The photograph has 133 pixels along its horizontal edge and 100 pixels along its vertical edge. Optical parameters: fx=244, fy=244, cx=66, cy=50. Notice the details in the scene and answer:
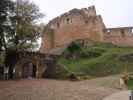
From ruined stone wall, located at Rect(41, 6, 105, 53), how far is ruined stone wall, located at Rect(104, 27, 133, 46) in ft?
6.64

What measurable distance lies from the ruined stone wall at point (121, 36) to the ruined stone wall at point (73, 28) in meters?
2.03

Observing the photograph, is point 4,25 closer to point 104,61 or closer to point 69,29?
point 104,61

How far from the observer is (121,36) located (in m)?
49.4

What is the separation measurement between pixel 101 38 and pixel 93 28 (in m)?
2.64

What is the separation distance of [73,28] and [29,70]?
19006 millimetres

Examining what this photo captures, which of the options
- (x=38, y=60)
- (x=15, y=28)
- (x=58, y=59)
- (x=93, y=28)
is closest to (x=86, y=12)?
(x=93, y=28)

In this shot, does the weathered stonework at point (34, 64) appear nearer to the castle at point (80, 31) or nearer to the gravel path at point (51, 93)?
the castle at point (80, 31)

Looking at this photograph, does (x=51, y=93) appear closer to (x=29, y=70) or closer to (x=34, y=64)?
(x=34, y=64)

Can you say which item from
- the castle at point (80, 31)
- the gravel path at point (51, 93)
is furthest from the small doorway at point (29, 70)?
the gravel path at point (51, 93)

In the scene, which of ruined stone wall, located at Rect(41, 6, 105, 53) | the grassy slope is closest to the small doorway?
the grassy slope

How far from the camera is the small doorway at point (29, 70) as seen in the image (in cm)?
3519

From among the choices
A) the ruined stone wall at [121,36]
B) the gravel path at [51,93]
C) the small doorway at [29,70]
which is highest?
the ruined stone wall at [121,36]

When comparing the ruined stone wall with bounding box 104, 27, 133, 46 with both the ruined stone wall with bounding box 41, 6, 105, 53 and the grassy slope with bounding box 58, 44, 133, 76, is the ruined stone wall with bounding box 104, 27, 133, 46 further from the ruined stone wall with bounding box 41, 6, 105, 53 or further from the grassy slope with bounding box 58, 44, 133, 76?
the grassy slope with bounding box 58, 44, 133, 76

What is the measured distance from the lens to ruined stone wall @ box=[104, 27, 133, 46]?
48.8 m
